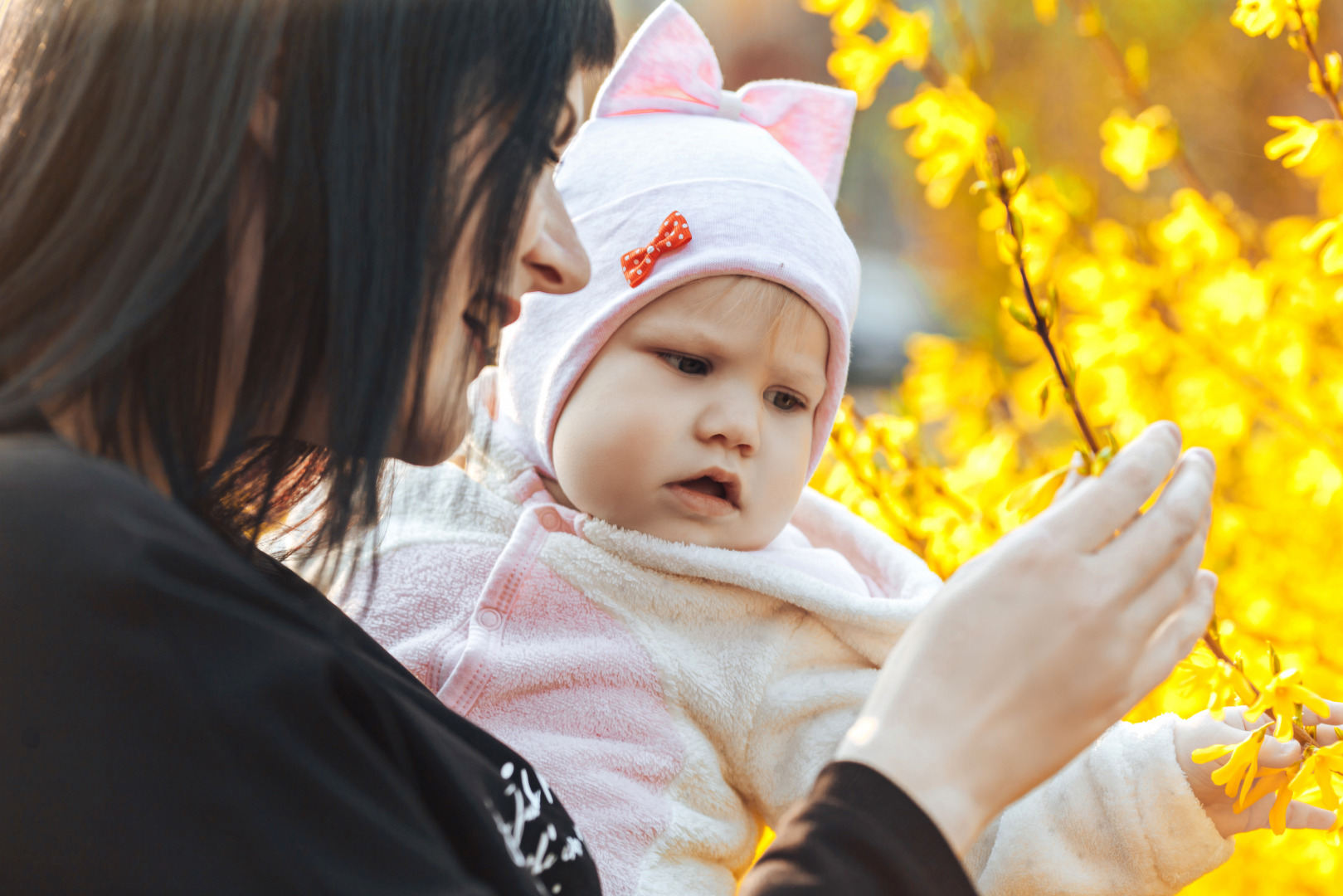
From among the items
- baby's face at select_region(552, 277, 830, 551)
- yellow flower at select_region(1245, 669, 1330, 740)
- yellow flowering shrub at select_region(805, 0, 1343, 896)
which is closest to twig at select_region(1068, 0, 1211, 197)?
yellow flowering shrub at select_region(805, 0, 1343, 896)

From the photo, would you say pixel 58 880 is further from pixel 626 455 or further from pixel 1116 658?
pixel 626 455

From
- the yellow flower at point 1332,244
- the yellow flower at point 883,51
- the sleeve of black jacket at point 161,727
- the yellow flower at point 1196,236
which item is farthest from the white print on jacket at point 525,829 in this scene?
the yellow flower at point 1196,236

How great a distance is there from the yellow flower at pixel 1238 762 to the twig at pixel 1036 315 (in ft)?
0.79

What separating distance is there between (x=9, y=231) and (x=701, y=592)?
0.69 meters

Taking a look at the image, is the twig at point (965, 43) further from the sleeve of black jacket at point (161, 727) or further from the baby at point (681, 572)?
the sleeve of black jacket at point (161, 727)

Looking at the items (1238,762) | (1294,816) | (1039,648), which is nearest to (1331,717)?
(1294,816)

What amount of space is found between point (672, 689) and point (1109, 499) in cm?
50

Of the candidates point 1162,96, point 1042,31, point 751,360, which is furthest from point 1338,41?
point 751,360

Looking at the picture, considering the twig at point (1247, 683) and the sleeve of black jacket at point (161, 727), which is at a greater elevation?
the twig at point (1247, 683)

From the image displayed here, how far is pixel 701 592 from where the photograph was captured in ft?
3.58

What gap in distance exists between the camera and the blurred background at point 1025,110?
3832 mm

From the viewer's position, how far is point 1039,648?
62cm

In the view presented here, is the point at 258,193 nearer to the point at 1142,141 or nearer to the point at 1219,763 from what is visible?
the point at 1219,763

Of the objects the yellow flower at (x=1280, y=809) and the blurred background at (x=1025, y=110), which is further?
the blurred background at (x=1025, y=110)
